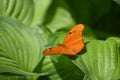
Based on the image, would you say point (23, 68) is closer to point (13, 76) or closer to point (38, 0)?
point (13, 76)

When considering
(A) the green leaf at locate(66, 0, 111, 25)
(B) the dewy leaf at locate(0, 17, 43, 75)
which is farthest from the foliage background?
(A) the green leaf at locate(66, 0, 111, 25)

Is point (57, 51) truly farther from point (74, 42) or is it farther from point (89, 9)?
point (89, 9)

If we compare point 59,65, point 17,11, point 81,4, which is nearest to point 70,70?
point 59,65

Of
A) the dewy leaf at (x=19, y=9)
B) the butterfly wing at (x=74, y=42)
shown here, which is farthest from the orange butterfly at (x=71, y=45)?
the dewy leaf at (x=19, y=9)

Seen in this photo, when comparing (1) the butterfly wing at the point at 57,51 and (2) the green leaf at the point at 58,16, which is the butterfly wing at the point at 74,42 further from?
(2) the green leaf at the point at 58,16

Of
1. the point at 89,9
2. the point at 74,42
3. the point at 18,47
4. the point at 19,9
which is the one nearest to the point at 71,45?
the point at 74,42

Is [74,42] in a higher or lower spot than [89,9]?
higher
